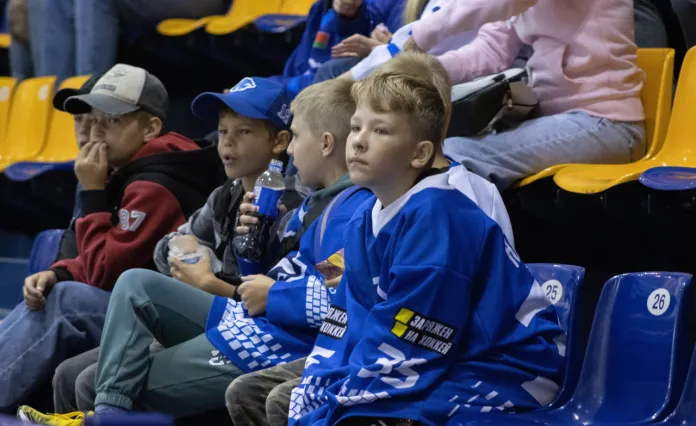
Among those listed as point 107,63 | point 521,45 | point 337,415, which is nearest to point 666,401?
point 337,415

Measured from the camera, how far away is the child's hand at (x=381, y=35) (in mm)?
4047

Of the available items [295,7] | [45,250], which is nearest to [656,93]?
[45,250]

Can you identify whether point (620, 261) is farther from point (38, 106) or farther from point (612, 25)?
point (38, 106)

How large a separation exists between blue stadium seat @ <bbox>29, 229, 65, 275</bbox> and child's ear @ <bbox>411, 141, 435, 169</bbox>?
2103 mm

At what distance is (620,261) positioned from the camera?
3.37 metres

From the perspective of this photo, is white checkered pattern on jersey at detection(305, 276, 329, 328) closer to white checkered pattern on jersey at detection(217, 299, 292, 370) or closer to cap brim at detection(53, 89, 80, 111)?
white checkered pattern on jersey at detection(217, 299, 292, 370)

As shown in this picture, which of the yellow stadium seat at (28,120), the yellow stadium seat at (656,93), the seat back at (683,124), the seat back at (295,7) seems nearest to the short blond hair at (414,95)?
the yellow stadium seat at (656,93)

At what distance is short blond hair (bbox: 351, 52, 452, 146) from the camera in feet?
7.05

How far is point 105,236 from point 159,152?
362 mm

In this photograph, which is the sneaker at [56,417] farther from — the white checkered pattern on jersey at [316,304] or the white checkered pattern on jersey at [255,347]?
the white checkered pattern on jersey at [316,304]

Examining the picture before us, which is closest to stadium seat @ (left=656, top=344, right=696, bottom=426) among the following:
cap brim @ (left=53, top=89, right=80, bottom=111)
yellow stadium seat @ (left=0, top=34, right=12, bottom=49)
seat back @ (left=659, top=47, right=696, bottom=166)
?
seat back @ (left=659, top=47, right=696, bottom=166)

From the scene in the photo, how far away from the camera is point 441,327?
198cm

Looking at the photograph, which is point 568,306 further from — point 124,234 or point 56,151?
point 56,151

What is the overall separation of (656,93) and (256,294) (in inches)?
58.7
